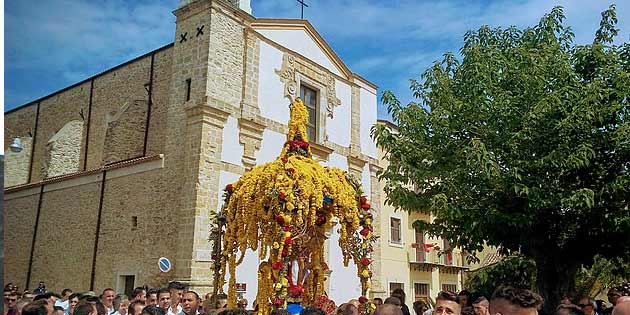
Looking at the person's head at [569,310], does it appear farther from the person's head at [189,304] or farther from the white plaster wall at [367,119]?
the white plaster wall at [367,119]

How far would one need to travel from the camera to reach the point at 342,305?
724 cm

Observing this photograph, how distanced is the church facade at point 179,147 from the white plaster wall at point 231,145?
1.5 inches

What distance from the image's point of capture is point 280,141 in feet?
53.1

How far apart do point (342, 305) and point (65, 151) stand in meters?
14.4

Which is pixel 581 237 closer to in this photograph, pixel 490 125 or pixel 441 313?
pixel 490 125

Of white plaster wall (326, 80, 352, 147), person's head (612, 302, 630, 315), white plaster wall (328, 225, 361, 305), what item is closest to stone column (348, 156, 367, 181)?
white plaster wall (326, 80, 352, 147)

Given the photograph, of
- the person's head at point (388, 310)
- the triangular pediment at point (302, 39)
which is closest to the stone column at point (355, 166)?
the triangular pediment at point (302, 39)

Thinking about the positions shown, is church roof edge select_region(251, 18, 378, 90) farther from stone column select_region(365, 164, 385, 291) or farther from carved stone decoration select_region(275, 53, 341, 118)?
stone column select_region(365, 164, 385, 291)

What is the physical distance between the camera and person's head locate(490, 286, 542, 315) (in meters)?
3.27

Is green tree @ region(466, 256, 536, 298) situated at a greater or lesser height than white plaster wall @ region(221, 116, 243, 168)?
lesser

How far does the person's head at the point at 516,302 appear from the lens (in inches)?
129

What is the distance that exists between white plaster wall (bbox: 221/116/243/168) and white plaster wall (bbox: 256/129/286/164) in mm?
669

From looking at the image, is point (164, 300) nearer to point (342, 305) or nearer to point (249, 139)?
point (342, 305)

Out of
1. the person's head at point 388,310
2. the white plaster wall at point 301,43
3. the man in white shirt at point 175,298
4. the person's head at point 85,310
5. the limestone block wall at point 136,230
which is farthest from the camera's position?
the white plaster wall at point 301,43
